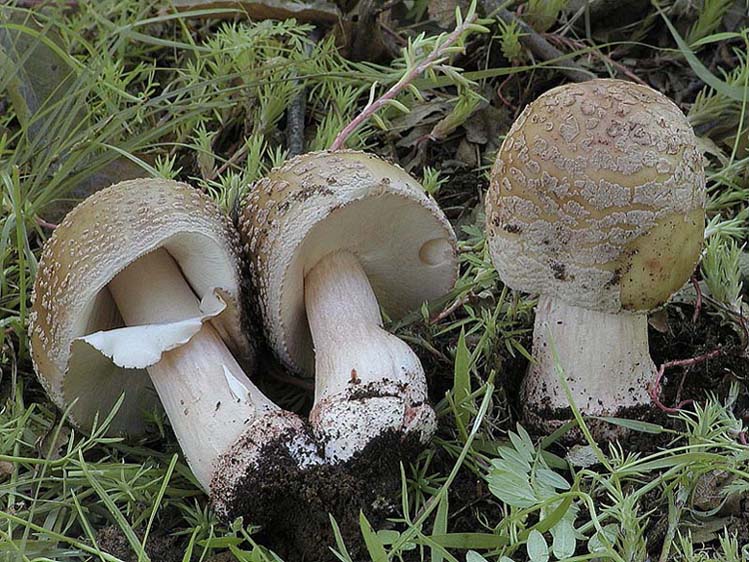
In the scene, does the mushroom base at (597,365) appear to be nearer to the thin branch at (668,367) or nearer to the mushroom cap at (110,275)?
the thin branch at (668,367)

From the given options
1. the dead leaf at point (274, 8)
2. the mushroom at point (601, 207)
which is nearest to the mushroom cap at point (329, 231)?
the mushroom at point (601, 207)

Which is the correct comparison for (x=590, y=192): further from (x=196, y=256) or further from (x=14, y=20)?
(x=14, y=20)

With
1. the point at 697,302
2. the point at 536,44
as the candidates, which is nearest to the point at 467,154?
the point at 536,44

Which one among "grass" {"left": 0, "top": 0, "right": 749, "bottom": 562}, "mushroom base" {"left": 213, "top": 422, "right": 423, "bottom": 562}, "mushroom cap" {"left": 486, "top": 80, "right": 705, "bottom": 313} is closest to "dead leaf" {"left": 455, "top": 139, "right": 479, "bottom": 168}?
"grass" {"left": 0, "top": 0, "right": 749, "bottom": 562}

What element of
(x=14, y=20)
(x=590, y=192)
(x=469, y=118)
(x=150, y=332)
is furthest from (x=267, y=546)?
(x=14, y=20)

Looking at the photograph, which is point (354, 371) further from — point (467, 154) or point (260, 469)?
point (467, 154)

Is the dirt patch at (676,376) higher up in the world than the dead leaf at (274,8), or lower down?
lower down

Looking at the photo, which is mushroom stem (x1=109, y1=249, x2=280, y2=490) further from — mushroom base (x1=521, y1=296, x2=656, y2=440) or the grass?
mushroom base (x1=521, y1=296, x2=656, y2=440)
